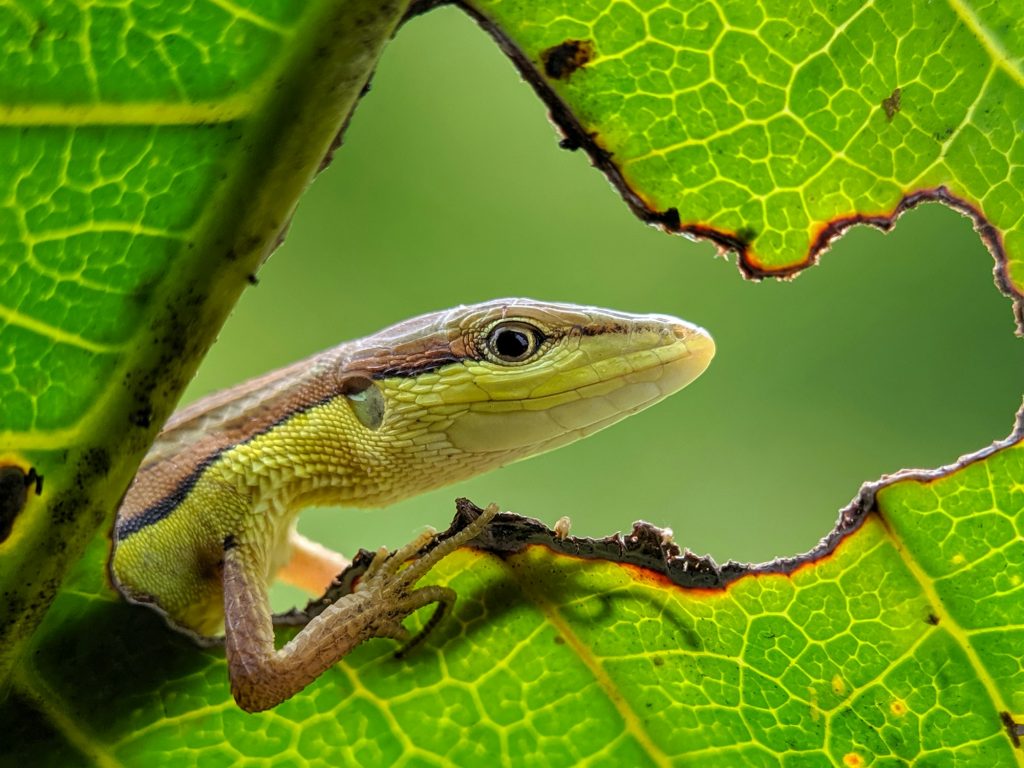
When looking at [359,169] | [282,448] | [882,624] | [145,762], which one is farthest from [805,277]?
[145,762]

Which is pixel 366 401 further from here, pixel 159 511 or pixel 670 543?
pixel 670 543

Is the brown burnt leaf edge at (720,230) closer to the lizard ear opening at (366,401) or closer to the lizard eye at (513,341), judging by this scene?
the lizard eye at (513,341)

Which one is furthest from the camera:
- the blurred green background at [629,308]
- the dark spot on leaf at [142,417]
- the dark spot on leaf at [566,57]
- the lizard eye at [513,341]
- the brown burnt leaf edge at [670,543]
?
the blurred green background at [629,308]

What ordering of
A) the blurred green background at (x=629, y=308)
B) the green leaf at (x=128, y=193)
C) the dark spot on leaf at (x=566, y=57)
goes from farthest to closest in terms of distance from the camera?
the blurred green background at (x=629, y=308)
the dark spot on leaf at (x=566, y=57)
the green leaf at (x=128, y=193)

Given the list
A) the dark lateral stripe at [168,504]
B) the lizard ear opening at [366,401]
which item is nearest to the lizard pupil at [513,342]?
the lizard ear opening at [366,401]

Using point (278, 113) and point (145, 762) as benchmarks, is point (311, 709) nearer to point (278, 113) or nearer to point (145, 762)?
point (145, 762)

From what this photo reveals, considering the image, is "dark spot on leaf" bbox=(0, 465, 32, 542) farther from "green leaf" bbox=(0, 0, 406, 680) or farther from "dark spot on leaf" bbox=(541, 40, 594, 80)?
"dark spot on leaf" bbox=(541, 40, 594, 80)
